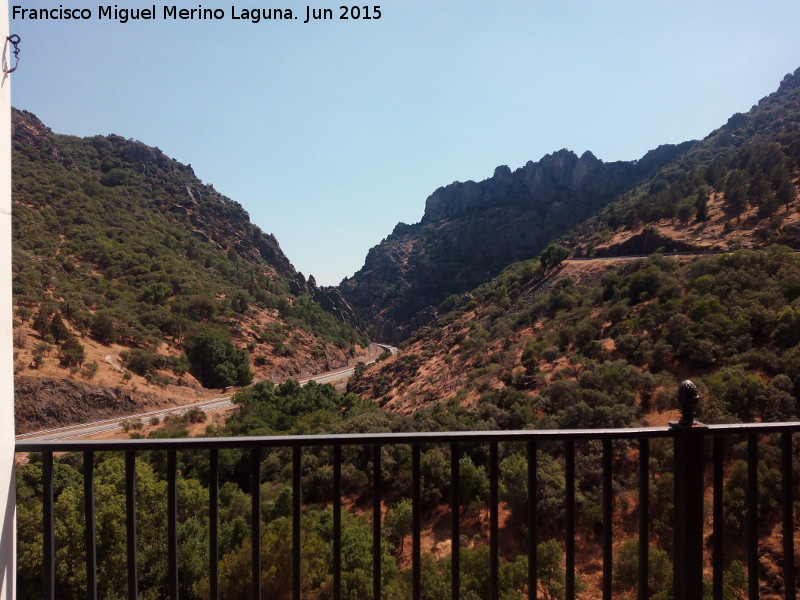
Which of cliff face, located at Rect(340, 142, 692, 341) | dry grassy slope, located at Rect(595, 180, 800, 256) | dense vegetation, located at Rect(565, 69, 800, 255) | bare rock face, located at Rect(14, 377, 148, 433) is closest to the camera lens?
bare rock face, located at Rect(14, 377, 148, 433)

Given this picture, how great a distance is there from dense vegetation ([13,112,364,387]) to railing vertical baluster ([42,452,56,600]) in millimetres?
24758

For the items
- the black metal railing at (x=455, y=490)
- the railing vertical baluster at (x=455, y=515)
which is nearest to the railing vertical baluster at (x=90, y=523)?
the black metal railing at (x=455, y=490)

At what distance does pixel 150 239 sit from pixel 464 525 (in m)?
43.3

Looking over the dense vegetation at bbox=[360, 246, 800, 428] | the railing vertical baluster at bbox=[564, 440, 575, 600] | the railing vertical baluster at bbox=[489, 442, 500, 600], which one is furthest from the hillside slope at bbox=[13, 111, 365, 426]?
the railing vertical baluster at bbox=[564, 440, 575, 600]

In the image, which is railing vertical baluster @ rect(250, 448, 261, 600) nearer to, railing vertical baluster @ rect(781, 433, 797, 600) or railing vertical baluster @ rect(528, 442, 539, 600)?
railing vertical baluster @ rect(528, 442, 539, 600)

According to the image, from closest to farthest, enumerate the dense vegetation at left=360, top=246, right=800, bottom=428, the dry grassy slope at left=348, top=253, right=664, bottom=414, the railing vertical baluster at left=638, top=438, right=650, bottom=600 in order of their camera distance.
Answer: the railing vertical baluster at left=638, top=438, right=650, bottom=600, the dense vegetation at left=360, top=246, right=800, bottom=428, the dry grassy slope at left=348, top=253, right=664, bottom=414

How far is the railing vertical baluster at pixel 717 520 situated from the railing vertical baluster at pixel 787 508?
9.3 inches

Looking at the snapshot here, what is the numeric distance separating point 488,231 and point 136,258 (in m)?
54.1

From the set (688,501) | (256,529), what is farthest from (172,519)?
(688,501)

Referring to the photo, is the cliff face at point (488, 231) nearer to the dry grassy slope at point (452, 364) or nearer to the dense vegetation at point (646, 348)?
the dry grassy slope at point (452, 364)

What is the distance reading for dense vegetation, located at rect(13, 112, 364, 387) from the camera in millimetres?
28125

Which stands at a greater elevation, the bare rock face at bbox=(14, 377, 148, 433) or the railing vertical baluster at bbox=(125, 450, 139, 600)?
the railing vertical baluster at bbox=(125, 450, 139, 600)

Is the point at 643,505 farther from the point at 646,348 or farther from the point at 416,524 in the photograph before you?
the point at 646,348

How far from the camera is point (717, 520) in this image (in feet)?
6.31
